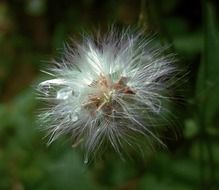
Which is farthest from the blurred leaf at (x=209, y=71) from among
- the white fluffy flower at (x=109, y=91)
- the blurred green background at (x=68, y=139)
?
the white fluffy flower at (x=109, y=91)

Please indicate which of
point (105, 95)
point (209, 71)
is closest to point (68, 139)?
point (105, 95)

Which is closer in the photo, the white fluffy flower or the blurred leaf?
the white fluffy flower

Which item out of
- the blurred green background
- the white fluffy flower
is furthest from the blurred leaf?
the white fluffy flower

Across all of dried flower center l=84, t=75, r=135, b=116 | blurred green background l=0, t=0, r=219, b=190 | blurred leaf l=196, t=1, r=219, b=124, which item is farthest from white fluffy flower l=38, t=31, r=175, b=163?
blurred leaf l=196, t=1, r=219, b=124

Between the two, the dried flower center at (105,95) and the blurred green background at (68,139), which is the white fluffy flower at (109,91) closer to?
the dried flower center at (105,95)

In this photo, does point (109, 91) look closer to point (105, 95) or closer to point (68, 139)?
point (105, 95)

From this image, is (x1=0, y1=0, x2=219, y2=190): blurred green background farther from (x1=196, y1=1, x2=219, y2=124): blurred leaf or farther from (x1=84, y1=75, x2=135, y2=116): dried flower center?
(x1=84, y1=75, x2=135, y2=116): dried flower center

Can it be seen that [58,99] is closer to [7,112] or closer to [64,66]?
[64,66]

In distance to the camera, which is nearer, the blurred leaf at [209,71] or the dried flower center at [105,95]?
the dried flower center at [105,95]
